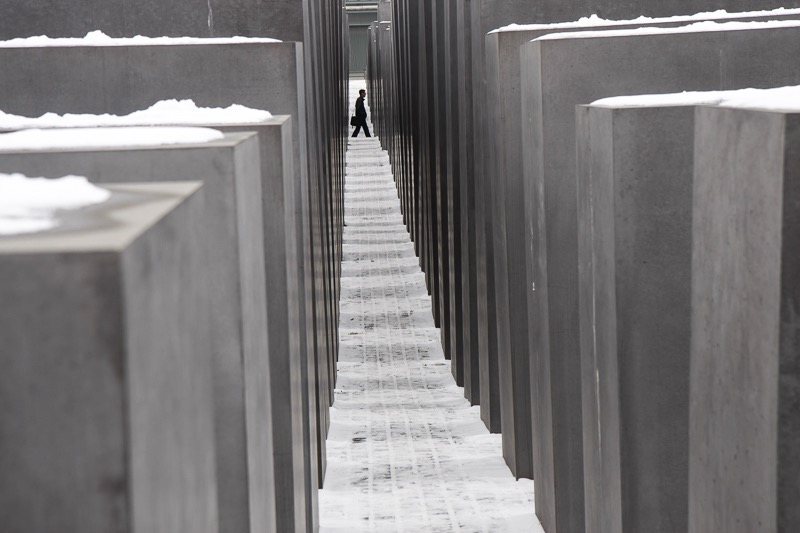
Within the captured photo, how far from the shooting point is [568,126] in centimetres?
538

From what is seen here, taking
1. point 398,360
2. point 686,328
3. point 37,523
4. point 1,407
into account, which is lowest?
point 398,360

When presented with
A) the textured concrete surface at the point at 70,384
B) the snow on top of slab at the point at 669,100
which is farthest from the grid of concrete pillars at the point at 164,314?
the snow on top of slab at the point at 669,100

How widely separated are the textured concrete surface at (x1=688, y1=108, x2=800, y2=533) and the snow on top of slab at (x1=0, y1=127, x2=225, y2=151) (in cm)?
154

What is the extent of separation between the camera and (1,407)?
1.60 metres

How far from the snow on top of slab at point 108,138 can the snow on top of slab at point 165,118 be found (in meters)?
0.72

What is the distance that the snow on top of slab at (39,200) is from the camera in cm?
189

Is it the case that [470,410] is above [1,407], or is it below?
below

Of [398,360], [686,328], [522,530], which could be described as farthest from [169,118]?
[398,360]

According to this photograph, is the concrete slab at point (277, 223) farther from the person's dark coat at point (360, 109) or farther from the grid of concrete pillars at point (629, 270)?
the person's dark coat at point (360, 109)

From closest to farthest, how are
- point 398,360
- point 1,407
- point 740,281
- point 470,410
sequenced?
point 1,407 < point 740,281 < point 470,410 < point 398,360

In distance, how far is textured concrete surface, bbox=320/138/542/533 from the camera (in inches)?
265

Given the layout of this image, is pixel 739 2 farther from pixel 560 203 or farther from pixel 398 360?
pixel 398 360

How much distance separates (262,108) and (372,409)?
14.2 ft

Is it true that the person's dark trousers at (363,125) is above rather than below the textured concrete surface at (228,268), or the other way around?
below
